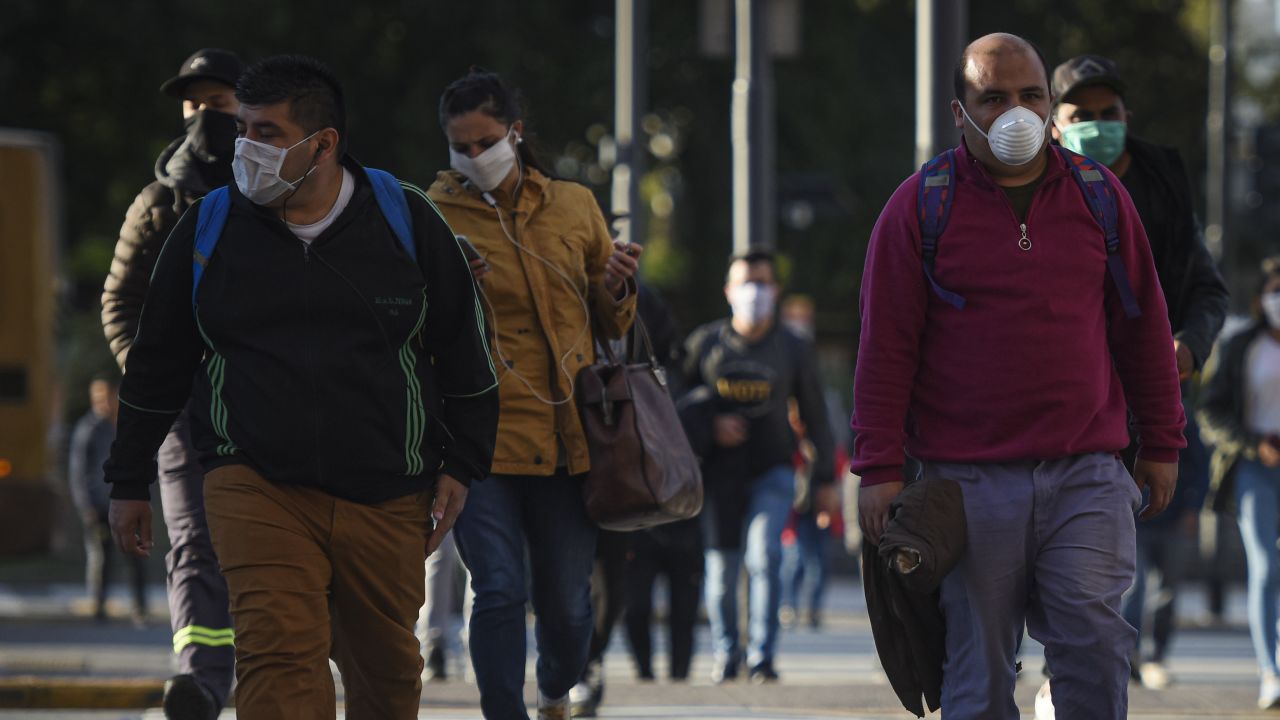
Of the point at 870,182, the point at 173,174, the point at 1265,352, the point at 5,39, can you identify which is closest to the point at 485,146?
the point at 173,174

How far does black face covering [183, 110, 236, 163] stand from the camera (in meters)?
6.32

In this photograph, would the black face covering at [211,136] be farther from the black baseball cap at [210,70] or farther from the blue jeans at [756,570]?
the blue jeans at [756,570]

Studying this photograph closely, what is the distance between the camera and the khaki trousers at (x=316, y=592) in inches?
184

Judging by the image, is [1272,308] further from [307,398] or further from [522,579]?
[307,398]

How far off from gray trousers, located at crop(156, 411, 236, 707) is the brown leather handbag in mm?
1173

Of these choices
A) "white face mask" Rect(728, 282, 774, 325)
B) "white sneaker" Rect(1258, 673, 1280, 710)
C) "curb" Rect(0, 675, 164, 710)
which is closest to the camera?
"white sneaker" Rect(1258, 673, 1280, 710)

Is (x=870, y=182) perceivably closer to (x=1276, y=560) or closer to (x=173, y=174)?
(x=1276, y=560)

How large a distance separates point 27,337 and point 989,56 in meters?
9.03

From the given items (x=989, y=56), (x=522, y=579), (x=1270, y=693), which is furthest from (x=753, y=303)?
(x=989, y=56)

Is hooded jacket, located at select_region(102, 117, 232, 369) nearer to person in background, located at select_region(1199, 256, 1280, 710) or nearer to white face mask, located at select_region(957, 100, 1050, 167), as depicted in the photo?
white face mask, located at select_region(957, 100, 1050, 167)

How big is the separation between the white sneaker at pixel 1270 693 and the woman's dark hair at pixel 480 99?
449cm

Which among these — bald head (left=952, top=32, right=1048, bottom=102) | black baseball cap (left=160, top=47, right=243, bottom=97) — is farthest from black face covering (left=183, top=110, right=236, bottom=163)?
bald head (left=952, top=32, right=1048, bottom=102)

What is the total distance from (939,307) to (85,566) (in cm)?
1581

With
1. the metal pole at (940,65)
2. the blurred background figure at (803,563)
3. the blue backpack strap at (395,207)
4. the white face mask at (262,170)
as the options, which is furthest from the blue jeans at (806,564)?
the white face mask at (262,170)
